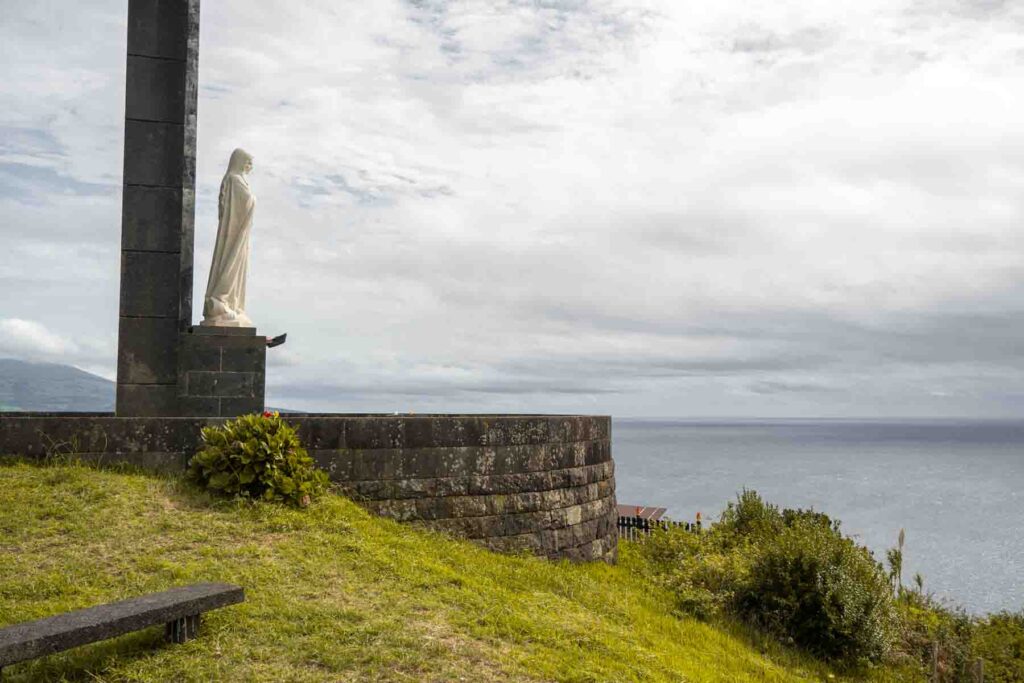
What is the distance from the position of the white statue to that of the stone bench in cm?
675

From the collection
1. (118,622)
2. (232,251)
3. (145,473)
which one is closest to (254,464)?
(145,473)

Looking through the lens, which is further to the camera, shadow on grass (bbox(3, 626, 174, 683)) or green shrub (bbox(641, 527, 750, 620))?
green shrub (bbox(641, 527, 750, 620))

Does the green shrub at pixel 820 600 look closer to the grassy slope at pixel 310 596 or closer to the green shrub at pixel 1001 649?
the grassy slope at pixel 310 596

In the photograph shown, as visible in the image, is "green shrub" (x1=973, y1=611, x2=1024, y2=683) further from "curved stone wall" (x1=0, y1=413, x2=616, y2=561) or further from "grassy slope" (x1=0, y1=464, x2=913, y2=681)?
"curved stone wall" (x1=0, y1=413, x2=616, y2=561)

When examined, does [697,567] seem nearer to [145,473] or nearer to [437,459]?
[437,459]

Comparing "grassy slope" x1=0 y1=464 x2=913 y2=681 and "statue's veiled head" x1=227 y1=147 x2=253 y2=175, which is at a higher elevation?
"statue's veiled head" x1=227 y1=147 x2=253 y2=175

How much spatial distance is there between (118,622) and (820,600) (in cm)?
946

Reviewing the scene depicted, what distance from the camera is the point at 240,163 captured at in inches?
500

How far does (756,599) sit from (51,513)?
9.34 meters

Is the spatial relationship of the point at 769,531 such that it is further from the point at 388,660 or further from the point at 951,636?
the point at 388,660

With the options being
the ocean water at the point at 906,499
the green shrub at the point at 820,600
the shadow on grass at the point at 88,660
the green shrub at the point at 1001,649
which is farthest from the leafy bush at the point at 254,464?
the ocean water at the point at 906,499

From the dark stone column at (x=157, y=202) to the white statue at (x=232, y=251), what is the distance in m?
0.55

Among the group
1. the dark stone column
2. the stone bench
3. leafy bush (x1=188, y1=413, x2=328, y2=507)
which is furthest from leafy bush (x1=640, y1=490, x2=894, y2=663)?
the dark stone column

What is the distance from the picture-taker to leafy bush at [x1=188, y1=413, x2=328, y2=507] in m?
9.01
